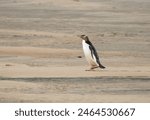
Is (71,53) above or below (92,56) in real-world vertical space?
below

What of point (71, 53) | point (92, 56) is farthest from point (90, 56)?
point (71, 53)

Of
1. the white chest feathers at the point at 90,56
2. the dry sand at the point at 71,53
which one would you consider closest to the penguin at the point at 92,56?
the white chest feathers at the point at 90,56

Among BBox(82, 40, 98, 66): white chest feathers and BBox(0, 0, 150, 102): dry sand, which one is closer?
BBox(0, 0, 150, 102): dry sand

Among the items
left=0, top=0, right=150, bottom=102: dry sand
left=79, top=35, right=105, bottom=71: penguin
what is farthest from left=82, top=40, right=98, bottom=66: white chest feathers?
left=0, top=0, right=150, bottom=102: dry sand

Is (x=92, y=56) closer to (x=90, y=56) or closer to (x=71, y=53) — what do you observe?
(x=90, y=56)

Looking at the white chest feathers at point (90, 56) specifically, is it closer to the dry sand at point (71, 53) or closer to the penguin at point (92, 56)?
the penguin at point (92, 56)

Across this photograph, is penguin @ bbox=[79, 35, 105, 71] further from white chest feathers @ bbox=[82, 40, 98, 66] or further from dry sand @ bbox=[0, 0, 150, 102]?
dry sand @ bbox=[0, 0, 150, 102]

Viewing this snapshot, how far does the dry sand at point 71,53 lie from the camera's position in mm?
13758

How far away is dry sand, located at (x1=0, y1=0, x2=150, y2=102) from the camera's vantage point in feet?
45.1

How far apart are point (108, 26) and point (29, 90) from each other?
1598 centimetres

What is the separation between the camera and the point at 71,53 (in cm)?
2077

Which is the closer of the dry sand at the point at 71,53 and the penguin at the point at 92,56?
the dry sand at the point at 71,53

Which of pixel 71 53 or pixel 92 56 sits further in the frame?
pixel 71 53

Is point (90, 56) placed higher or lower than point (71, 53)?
higher
